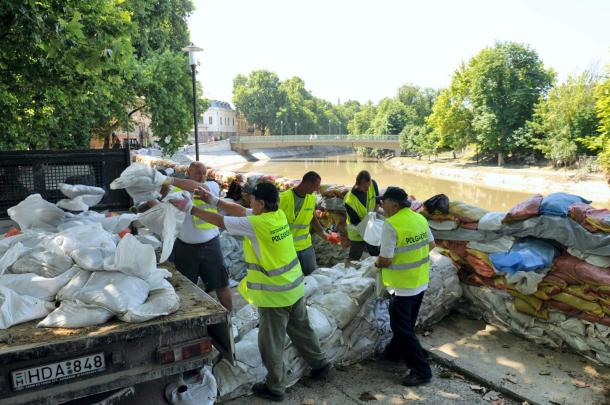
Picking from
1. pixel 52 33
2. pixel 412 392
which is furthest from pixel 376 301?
pixel 52 33

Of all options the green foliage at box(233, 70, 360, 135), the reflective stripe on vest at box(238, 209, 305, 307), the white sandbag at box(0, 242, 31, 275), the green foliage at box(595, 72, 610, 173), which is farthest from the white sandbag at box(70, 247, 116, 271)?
the green foliage at box(233, 70, 360, 135)

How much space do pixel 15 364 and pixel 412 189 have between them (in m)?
31.7

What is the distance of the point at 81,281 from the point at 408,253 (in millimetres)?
2339

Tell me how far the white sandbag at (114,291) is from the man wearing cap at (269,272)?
0.76 metres

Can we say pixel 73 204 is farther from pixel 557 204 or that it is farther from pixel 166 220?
pixel 557 204

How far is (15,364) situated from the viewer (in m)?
2.07

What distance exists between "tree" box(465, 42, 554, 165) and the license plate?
128 feet

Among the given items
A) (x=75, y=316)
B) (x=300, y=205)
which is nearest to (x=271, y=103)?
(x=300, y=205)

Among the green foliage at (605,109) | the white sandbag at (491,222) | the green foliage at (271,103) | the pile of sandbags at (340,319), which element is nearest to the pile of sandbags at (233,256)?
the pile of sandbags at (340,319)

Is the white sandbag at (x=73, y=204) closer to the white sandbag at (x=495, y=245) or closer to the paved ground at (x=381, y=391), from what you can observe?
the paved ground at (x=381, y=391)

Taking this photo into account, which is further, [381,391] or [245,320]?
[245,320]

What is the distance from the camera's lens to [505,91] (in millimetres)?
39188

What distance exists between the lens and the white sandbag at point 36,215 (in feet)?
12.1

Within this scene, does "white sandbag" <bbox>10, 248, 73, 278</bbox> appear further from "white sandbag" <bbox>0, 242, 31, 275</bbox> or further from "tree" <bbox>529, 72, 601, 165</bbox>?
"tree" <bbox>529, 72, 601, 165</bbox>
